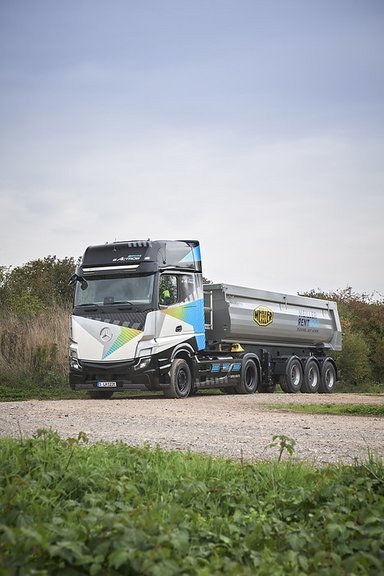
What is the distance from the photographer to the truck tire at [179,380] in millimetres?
19312

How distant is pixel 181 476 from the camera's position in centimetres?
674

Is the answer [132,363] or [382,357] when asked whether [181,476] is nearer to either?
[132,363]

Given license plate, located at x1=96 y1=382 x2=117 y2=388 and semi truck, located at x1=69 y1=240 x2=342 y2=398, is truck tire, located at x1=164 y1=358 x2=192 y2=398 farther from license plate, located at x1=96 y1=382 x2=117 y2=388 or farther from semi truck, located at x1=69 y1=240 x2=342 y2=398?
license plate, located at x1=96 y1=382 x2=117 y2=388

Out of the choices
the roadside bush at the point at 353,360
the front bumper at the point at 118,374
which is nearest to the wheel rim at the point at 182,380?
the front bumper at the point at 118,374

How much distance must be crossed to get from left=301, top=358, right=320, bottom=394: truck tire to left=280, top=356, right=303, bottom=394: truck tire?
0.33 metres

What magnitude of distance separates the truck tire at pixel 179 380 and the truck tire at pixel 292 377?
16.7 ft

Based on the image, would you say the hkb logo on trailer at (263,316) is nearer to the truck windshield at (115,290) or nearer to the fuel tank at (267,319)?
the fuel tank at (267,319)

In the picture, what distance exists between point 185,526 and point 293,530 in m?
0.82

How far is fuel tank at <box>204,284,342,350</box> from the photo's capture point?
21.6 m

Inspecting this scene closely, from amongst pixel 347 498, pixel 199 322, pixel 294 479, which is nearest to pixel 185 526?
pixel 347 498

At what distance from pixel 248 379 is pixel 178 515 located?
18245 millimetres

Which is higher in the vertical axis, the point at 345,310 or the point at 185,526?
the point at 345,310

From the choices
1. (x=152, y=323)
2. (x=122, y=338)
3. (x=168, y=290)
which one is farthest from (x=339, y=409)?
(x=122, y=338)

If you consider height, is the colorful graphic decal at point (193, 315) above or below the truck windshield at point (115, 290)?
below
